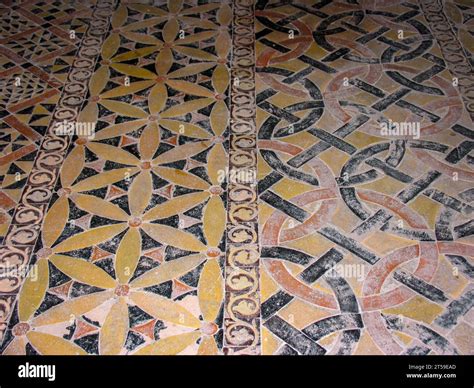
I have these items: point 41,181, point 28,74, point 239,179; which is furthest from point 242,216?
point 28,74

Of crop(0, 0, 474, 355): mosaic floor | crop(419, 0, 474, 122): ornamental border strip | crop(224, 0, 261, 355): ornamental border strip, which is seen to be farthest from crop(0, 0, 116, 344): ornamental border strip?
crop(419, 0, 474, 122): ornamental border strip

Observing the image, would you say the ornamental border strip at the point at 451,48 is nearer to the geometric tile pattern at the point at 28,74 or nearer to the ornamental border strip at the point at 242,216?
the ornamental border strip at the point at 242,216

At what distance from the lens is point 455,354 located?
5.62 feet

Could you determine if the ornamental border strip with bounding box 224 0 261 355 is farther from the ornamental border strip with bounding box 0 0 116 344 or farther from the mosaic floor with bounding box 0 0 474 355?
the ornamental border strip with bounding box 0 0 116 344

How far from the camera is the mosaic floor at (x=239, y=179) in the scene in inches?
71.6

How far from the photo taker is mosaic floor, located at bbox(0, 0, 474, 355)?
5.96ft

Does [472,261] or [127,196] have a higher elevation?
[472,261]

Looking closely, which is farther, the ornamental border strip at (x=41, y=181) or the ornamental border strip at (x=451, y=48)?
the ornamental border strip at (x=451, y=48)

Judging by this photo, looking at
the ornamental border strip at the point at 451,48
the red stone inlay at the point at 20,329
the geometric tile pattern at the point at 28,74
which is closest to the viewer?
the red stone inlay at the point at 20,329

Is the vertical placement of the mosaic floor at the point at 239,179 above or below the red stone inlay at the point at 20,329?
above

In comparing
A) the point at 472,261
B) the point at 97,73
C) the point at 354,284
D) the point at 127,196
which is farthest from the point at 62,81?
the point at 472,261

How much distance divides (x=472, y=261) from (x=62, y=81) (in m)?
1.82

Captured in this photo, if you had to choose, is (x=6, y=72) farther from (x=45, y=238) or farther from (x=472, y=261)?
(x=472, y=261)

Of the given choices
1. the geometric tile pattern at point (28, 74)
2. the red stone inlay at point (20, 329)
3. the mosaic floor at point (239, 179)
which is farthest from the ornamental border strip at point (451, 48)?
→ the red stone inlay at point (20, 329)
